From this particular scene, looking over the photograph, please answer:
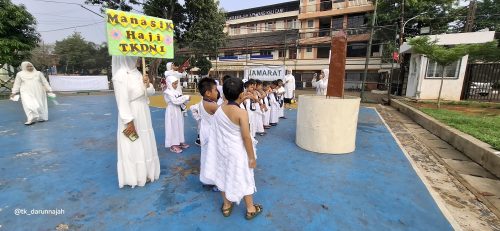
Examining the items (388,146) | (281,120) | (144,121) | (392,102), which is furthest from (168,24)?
(392,102)

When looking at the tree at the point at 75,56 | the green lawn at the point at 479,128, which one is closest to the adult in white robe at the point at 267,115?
the green lawn at the point at 479,128

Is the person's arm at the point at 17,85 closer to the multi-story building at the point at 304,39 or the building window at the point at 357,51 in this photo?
the multi-story building at the point at 304,39

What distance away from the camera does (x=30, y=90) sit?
7027mm

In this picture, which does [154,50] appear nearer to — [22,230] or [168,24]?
[168,24]

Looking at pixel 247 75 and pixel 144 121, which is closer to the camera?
pixel 144 121

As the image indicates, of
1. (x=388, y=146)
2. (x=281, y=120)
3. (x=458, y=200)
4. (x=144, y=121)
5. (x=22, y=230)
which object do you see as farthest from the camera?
(x=281, y=120)

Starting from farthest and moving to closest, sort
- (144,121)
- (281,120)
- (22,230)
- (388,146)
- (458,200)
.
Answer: (281,120), (388,146), (144,121), (458,200), (22,230)

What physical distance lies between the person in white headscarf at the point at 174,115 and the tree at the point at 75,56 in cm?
3981

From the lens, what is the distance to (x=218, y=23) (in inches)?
712

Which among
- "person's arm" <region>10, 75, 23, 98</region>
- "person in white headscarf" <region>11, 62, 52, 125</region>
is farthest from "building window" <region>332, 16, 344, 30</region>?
"person's arm" <region>10, 75, 23, 98</region>

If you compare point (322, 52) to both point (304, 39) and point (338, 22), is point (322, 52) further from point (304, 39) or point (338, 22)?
point (338, 22)

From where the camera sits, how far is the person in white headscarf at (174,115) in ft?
14.6

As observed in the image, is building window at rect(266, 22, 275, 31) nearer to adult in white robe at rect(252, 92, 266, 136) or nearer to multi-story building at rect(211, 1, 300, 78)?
multi-story building at rect(211, 1, 300, 78)

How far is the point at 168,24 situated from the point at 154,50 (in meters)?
0.46
